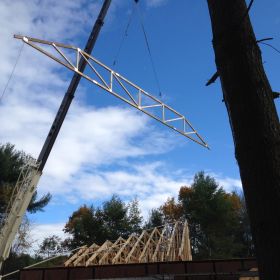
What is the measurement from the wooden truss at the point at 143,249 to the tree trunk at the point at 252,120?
16720 millimetres

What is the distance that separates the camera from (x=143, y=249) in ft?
73.0

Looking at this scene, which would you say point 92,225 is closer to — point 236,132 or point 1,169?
point 1,169

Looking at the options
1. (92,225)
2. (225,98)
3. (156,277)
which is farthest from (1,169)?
(225,98)

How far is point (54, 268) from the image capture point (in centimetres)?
1531

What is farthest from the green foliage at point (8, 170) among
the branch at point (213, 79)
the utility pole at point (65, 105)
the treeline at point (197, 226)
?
the branch at point (213, 79)

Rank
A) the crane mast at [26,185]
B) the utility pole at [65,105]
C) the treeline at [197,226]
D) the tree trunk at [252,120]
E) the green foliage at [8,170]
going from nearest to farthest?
the tree trunk at [252,120] → the crane mast at [26,185] → the utility pole at [65,105] → the green foliage at [8,170] → the treeline at [197,226]

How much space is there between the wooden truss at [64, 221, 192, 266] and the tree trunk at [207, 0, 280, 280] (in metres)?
16.7

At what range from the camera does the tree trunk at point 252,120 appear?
2281 mm

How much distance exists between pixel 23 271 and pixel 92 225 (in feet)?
107

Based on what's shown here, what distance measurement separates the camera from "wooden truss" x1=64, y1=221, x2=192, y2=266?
2006 centimetres

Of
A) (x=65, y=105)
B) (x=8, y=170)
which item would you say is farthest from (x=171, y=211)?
(x=65, y=105)

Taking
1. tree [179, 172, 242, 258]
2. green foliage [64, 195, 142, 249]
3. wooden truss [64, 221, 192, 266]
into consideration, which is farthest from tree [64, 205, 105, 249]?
wooden truss [64, 221, 192, 266]

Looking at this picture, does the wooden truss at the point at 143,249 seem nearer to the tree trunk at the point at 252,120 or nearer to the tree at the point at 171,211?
the tree trunk at the point at 252,120

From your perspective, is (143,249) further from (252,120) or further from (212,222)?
(212,222)
